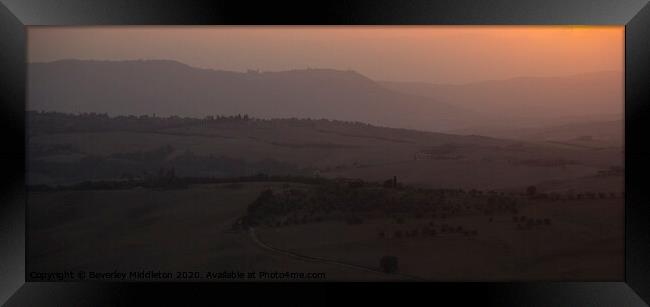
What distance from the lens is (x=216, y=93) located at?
3480mm

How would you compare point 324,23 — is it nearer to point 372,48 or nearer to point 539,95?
point 372,48

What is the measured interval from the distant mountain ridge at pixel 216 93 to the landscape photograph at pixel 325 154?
0.01 m

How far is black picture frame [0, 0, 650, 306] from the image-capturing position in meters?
3.33

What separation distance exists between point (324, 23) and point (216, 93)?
97cm

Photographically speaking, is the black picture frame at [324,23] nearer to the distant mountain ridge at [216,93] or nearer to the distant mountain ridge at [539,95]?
the distant mountain ridge at [539,95]

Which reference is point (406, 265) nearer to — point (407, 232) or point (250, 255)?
point (407, 232)

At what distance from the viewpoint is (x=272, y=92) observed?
3473mm

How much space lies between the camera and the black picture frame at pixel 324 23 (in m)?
3.33

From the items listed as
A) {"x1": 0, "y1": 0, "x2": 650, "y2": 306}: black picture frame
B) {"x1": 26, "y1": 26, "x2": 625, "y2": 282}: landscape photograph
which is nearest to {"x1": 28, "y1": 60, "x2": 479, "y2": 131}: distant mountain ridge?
{"x1": 26, "y1": 26, "x2": 625, "y2": 282}: landscape photograph

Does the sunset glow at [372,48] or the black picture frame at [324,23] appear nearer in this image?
the black picture frame at [324,23]

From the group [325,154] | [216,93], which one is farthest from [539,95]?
[216,93]

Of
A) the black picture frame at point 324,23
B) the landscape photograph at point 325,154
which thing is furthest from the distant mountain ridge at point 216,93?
the black picture frame at point 324,23

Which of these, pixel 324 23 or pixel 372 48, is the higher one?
pixel 324 23

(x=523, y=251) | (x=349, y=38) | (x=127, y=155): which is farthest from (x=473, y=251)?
(x=127, y=155)
